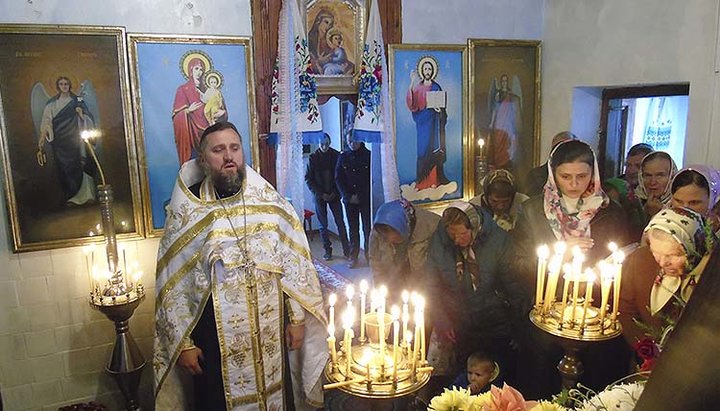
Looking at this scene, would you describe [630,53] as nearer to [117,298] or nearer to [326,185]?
[326,185]

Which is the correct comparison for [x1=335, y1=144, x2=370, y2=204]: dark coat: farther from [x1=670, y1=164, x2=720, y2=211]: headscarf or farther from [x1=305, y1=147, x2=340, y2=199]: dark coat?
[x1=670, y1=164, x2=720, y2=211]: headscarf

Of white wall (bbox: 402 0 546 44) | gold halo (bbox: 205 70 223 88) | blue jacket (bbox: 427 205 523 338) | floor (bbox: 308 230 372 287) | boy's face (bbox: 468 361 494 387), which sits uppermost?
white wall (bbox: 402 0 546 44)

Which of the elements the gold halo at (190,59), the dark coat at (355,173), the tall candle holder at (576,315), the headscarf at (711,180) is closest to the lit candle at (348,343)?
the tall candle holder at (576,315)

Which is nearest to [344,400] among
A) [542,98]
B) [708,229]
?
[708,229]

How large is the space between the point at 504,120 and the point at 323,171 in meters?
1.91

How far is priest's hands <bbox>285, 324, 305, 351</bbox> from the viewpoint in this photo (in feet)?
10.7

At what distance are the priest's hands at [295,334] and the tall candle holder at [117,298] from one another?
3.44 ft

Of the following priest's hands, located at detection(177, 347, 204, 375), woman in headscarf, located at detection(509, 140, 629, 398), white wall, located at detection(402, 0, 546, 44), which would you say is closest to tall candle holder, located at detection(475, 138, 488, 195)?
white wall, located at detection(402, 0, 546, 44)

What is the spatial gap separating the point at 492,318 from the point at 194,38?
2911 mm

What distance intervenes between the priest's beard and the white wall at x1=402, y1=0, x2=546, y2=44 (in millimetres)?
2360

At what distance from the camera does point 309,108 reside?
4293 millimetres

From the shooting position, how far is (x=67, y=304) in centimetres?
382

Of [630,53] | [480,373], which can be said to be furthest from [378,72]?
[480,373]

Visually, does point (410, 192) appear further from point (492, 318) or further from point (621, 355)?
point (621, 355)
